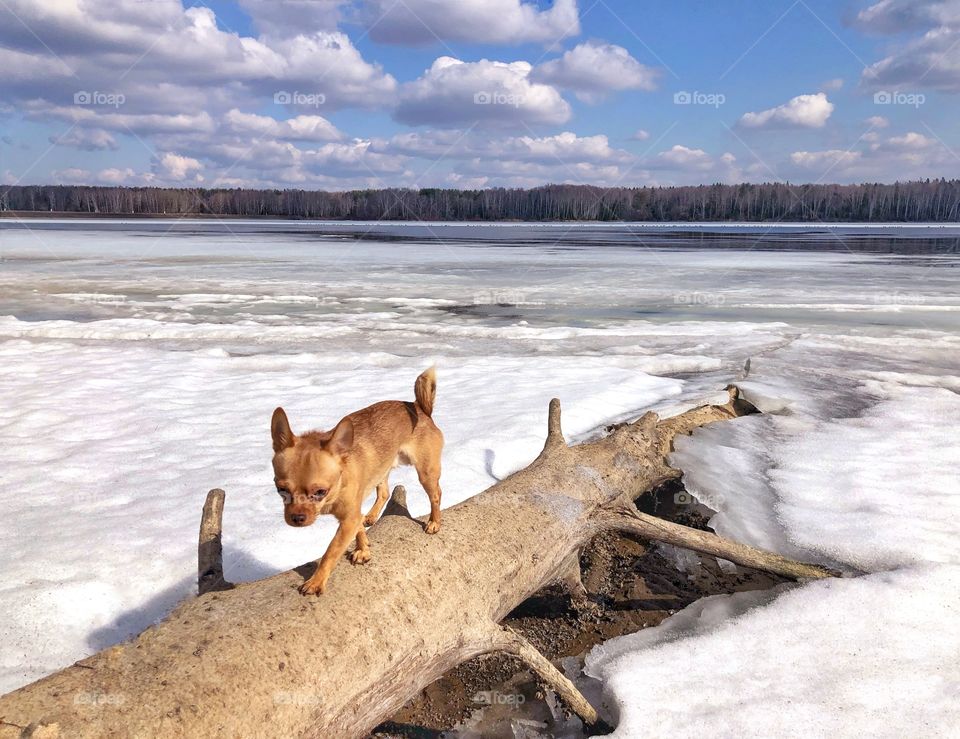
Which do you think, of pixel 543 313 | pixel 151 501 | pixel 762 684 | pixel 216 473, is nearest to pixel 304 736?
pixel 762 684

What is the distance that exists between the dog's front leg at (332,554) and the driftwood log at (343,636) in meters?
0.08

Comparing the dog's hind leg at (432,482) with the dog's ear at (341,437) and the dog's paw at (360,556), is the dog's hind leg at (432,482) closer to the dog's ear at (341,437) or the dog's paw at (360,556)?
the dog's paw at (360,556)

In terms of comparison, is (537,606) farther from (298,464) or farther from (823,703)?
(298,464)

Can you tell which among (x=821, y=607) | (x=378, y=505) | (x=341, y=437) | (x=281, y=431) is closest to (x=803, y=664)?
(x=821, y=607)

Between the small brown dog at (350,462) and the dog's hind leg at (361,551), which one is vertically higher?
the small brown dog at (350,462)

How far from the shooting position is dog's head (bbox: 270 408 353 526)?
2023mm

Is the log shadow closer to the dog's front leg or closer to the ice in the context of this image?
the dog's front leg

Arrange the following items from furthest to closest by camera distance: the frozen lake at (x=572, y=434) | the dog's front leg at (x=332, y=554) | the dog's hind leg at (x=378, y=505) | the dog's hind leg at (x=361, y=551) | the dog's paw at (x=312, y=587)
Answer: the frozen lake at (x=572, y=434), the dog's hind leg at (x=378, y=505), the dog's hind leg at (x=361, y=551), the dog's paw at (x=312, y=587), the dog's front leg at (x=332, y=554)

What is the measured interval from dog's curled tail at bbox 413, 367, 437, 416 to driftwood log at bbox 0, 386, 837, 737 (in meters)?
0.62

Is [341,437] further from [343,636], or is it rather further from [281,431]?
[343,636]

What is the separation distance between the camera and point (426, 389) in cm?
276

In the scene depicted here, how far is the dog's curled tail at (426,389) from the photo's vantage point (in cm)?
274

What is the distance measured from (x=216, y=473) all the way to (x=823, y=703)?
420cm

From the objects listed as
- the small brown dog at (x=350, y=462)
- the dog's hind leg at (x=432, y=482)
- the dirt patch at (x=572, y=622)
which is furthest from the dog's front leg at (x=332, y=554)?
the dirt patch at (x=572, y=622)
